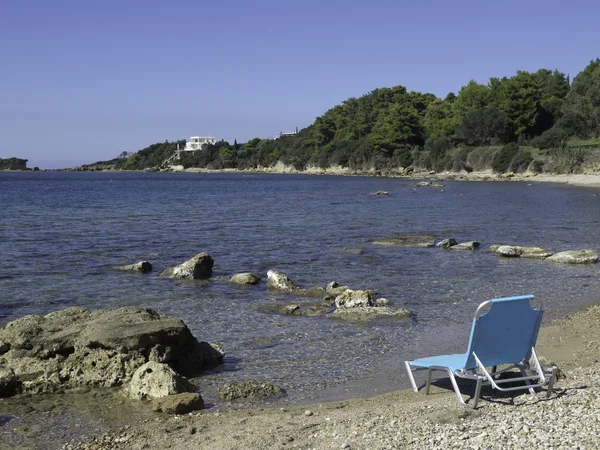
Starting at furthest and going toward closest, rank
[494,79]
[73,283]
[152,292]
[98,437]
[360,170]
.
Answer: [360,170], [494,79], [73,283], [152,292], [98,437]

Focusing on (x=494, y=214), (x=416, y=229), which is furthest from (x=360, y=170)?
(x=416, y=229)

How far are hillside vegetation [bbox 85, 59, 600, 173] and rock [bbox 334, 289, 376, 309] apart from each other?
71251mm

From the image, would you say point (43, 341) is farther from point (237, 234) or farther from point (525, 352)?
point (237, 234)

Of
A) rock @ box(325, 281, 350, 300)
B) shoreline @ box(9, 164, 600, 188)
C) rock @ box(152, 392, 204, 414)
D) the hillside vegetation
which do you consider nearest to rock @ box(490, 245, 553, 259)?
rock @ box(325, 281, 350, 300)

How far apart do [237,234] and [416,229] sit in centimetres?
848

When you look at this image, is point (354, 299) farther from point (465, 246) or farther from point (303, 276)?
point (465, 246)

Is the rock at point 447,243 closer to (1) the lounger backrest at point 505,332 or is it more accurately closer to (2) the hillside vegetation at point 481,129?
(1) the lounger backrest at point 505,332

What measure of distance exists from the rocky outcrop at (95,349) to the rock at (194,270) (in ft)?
23.2

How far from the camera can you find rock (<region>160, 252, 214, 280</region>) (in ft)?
56.1

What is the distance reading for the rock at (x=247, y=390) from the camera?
832 centimetres

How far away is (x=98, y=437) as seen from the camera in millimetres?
6902

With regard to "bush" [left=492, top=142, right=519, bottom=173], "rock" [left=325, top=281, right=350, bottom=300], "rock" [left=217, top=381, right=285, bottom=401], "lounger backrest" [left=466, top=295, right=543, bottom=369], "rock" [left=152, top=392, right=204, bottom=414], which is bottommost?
"rock" [left=325, top=281, right=350, bottom=300]

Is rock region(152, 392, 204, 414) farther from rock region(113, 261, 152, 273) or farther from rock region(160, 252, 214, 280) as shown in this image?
rock region(113, 261, 152, 273)

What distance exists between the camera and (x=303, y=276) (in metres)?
18.1
